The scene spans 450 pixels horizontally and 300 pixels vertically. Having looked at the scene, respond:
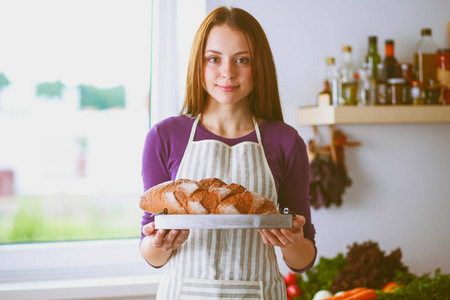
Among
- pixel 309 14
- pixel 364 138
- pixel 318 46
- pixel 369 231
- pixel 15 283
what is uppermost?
pixel 309 14

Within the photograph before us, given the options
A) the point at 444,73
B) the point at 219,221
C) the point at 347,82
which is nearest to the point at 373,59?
the point at 347,82

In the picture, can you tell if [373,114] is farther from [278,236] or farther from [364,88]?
[278,236]

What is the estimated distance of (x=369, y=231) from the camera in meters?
2.32

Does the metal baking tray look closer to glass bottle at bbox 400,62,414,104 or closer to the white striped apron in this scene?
the white striped apron

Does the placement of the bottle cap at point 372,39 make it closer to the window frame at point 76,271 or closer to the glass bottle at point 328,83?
the glass bottle at point 328,83

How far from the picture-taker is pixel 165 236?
94 cm

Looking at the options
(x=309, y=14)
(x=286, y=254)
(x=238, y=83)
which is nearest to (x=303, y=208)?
(x=286, y=254)

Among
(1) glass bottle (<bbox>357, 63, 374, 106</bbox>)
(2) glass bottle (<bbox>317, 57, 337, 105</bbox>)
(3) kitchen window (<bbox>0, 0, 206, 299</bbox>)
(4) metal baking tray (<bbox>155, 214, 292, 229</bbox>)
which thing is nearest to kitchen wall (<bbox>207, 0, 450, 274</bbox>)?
(2) glass bottle (<bbox>317, 57, 337, 105</bbox>)

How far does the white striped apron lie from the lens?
42.7 inches

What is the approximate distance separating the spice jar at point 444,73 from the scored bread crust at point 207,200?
1608mm

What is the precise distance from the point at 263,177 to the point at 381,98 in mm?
1244

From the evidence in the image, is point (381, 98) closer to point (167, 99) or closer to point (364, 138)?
point (364, 138)

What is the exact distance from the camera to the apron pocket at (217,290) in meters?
1.07

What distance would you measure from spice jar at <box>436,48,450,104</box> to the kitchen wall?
152 millimetres
